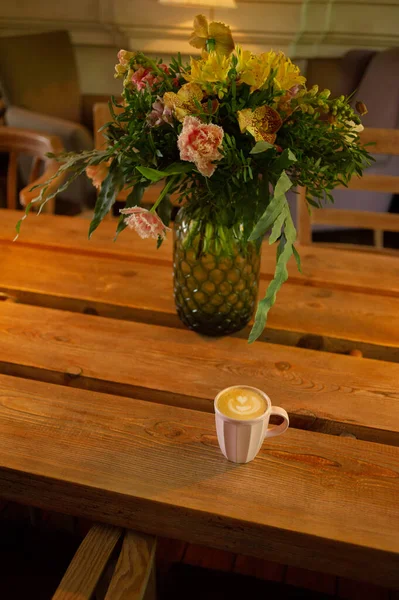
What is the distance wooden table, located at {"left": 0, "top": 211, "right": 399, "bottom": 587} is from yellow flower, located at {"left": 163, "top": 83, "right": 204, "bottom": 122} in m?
0.39

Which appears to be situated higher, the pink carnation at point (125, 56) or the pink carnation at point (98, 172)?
the pink carnation at point (125, 56)

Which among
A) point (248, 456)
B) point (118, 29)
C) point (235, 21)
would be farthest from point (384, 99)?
point (248, 456)

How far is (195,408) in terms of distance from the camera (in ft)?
2.79

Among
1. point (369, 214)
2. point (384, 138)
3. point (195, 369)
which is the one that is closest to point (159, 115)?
point (195, 369)

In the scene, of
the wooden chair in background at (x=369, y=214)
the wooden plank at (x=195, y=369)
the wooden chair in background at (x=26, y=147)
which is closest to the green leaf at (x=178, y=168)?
the wooden plank at (x=195, y=369)

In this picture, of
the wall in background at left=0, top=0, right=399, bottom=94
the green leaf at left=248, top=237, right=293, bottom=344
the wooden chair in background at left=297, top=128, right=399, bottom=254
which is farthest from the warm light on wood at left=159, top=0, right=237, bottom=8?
the green leaf at left=248, top=237, right=293, bottom=344

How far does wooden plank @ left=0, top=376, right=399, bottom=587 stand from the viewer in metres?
0.63

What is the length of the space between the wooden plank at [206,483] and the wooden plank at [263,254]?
0.48m

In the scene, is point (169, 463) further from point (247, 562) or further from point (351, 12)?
point (351, 12)

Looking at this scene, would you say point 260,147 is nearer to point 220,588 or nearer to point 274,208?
point 274,208

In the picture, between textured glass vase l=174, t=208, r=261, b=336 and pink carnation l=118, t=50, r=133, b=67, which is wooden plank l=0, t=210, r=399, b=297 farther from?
pink carnation l=118, t=50, r=133, b=67

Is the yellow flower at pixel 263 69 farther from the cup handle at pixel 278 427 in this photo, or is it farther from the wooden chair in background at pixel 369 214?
the wooden chair in background at pixel 369 214

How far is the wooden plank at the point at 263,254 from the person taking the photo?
3.90 ft

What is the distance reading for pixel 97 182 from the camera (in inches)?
37.2
